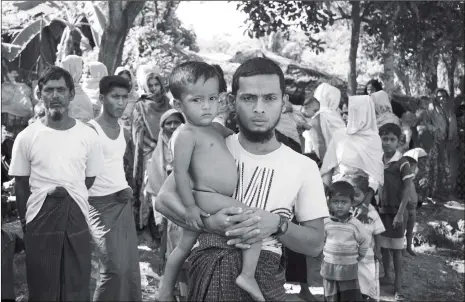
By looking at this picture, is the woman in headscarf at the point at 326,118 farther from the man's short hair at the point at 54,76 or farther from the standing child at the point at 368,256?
the man's short hair at the point at 54,76

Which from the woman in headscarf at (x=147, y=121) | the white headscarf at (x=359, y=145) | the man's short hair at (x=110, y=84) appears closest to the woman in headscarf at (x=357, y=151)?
the white headscarf at (x=359, y=145)

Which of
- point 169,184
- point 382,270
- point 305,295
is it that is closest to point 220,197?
point 169,184

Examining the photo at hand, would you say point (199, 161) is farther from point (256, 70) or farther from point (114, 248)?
point (114, 248)

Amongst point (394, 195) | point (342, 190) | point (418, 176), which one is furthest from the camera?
point (418, 176)

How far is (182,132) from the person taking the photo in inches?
99.3

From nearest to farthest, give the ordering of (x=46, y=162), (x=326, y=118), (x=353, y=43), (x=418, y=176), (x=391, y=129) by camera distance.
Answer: (x=46, y=162), (x=391, y=129), (x=326, y=118), (x=418, y=176), (x=353, y=43)

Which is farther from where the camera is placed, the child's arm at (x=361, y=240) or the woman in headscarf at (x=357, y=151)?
the woman in headscarf at (x=357, y=151)

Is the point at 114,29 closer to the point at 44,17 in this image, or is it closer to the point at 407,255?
the point at 407,255

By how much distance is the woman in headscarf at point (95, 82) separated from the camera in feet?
22.1

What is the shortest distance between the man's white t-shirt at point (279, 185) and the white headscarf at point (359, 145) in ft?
10.9

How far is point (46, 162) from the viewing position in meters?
3.97

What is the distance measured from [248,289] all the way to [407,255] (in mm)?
6089

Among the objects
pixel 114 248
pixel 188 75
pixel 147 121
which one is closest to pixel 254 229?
pixel 188 75

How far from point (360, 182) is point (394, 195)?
1.13 meters
